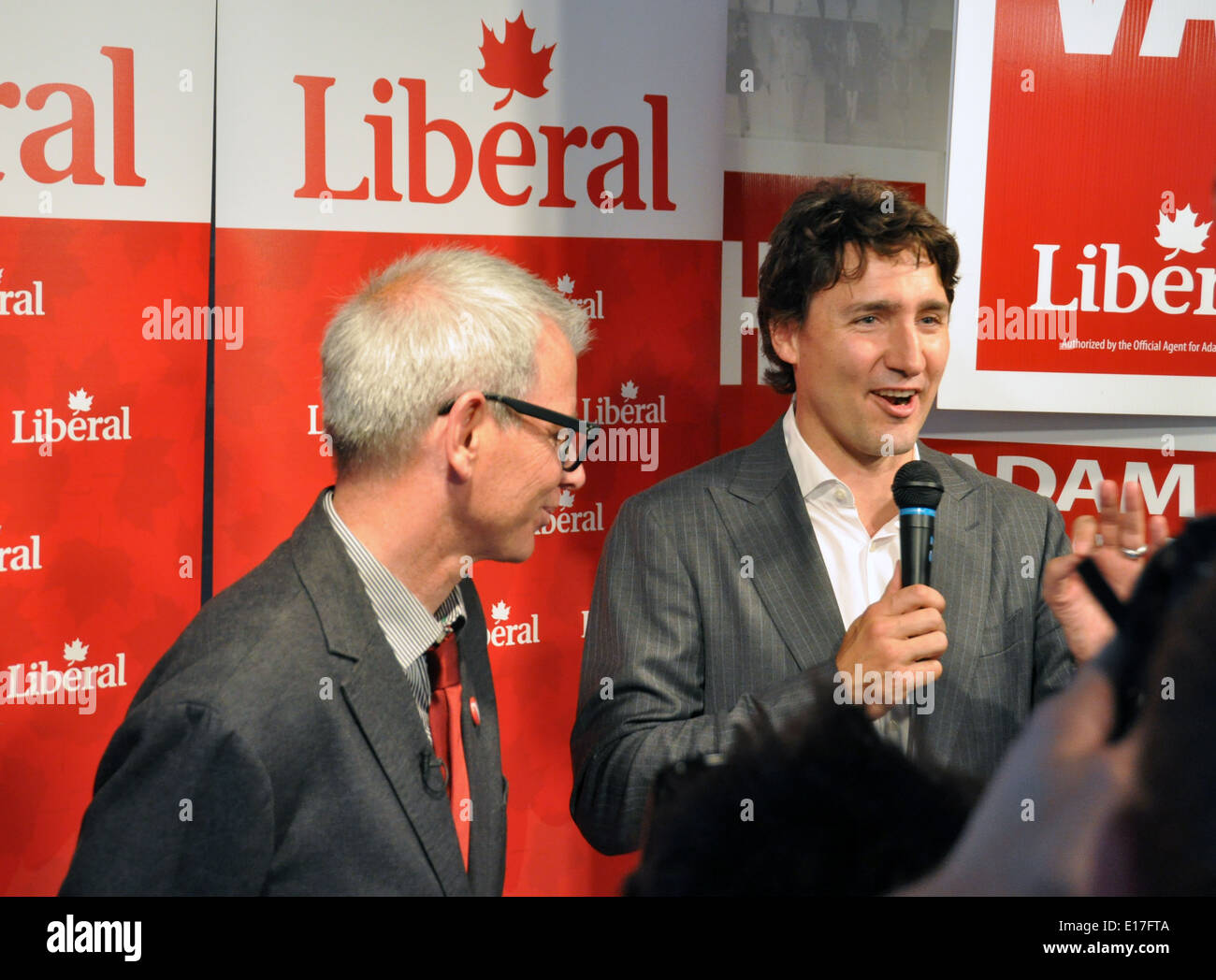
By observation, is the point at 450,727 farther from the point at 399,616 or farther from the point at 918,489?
the point at 918,489

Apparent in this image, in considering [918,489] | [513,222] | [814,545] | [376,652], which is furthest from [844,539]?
[513,222]

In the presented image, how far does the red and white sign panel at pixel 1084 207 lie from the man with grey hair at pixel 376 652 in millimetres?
1121

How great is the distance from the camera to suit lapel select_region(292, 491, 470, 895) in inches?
50.7

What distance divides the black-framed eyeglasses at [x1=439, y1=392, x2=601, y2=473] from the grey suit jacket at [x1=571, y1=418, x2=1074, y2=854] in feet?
1.26

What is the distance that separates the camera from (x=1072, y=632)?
0.80 m

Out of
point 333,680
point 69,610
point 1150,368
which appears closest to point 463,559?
point 333,680

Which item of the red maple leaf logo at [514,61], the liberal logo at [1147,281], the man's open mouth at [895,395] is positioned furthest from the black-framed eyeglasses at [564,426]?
the red maple leaf logo at [514,61]

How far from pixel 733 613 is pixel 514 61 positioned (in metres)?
1.59

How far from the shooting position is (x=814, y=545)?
1.88m

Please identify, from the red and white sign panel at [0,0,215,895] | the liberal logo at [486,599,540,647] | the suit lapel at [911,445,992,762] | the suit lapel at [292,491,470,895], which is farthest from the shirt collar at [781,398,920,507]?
the red and white sign panel at [0,0,215,895]

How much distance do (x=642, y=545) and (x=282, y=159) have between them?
1311 mm

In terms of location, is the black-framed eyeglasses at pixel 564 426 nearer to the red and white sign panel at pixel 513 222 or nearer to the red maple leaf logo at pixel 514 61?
the red and white sign panel at pixel 513 222

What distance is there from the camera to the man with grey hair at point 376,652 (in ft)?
3.80
